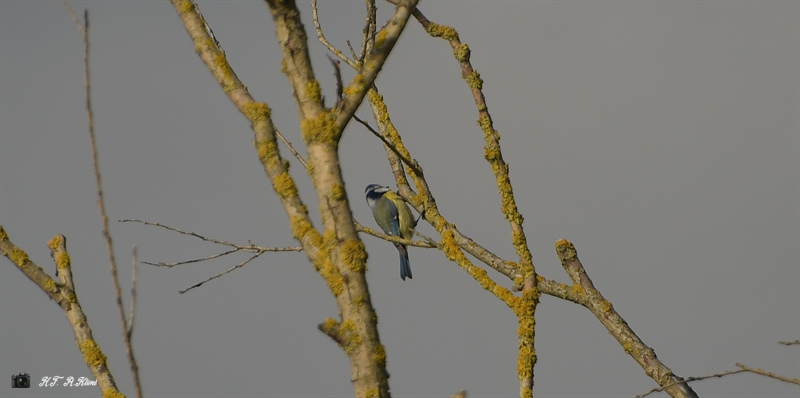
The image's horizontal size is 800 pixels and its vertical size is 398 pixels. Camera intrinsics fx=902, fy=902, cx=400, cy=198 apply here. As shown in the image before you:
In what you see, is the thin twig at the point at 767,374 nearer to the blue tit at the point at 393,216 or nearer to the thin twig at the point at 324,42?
the thin twig at the point at 324,42

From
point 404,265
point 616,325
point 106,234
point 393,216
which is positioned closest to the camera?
point 106,234

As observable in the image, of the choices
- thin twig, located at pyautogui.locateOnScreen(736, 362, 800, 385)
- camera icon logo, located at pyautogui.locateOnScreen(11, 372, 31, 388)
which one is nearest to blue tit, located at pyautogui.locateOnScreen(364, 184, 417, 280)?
camera icon logo, located at pyautogui.locateOnScreen(11, 372, 31, 388)

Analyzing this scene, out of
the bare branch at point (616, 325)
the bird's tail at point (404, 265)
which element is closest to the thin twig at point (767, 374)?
the bare branch at point (616, 325)

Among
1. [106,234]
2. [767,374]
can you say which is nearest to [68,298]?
[106,234]

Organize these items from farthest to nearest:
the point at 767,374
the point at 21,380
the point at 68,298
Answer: the point at 21,380 → the point at 68,298 → the point at 767,374

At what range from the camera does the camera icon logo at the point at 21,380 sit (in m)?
4.11

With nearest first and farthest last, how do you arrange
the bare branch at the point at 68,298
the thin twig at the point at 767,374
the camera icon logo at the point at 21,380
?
the thin twig at the point at 767,374, the bare branch at the point at 68,298, the camera icon logo at the point at 21,380

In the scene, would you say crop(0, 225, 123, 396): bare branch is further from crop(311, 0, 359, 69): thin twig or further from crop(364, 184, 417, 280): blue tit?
crop(364, 184, 417, 280): blue tit

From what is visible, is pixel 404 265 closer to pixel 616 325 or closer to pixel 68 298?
pixel 616 325

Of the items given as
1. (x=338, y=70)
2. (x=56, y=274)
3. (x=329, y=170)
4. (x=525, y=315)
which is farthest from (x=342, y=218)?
(x=56, y=274)

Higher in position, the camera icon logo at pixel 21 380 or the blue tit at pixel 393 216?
the blue tit at pixel 393 216

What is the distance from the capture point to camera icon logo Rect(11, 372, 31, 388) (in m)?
4.11

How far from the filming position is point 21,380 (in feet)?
13.8

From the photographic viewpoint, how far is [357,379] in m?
2.31
